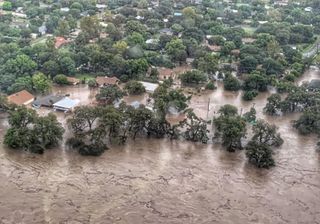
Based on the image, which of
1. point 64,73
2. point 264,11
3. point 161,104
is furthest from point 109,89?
point 264,11

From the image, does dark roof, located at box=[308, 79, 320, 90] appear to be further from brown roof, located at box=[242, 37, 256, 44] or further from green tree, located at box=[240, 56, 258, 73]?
brown roof, located at box=[242, 37, 256, 44]

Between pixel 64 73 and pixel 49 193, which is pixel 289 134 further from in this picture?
pixel 64 73

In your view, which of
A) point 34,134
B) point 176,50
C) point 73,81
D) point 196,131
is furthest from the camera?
point 176,50

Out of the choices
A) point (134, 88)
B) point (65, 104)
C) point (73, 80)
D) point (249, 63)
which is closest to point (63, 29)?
point (73, 80)

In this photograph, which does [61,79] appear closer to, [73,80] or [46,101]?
[73,80]

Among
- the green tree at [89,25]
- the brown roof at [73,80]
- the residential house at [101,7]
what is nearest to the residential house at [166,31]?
the green tree at [89,25]

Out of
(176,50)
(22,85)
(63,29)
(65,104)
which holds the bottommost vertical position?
(65,104)

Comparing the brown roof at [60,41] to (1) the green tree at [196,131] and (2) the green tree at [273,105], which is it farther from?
(2) the green tree at [273,105]
